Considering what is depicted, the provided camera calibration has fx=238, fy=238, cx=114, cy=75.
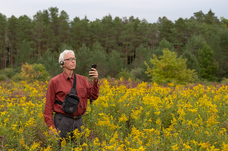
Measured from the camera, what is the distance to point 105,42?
6544 cm

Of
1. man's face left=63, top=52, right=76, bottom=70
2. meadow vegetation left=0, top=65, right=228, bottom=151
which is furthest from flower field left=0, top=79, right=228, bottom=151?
man's face left=63, top=52, right=76, bottom=70

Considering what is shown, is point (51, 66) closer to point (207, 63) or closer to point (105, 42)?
point (105, 42)

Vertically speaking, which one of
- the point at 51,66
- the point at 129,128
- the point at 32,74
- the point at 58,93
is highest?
the point at 58,93

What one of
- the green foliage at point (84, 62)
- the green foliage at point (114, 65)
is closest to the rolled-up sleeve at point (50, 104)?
the green foliage at point (84, 62)

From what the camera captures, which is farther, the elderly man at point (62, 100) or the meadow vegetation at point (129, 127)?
the elderly man at point (62, 100)

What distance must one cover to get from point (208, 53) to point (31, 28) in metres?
44.8

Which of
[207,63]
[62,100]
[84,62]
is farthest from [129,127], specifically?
[207,63]

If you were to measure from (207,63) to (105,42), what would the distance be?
2751 centimetres

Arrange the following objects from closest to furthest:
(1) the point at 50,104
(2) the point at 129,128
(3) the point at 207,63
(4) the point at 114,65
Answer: (1) the point at 50,104 < (2) the point at 129,128 < (3) the point at 207,63 < (4) the point at 114,65

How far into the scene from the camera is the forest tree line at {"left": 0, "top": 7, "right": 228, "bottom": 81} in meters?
50.8

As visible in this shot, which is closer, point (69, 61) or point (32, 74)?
point (69, 61)

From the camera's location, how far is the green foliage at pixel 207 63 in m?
50.3

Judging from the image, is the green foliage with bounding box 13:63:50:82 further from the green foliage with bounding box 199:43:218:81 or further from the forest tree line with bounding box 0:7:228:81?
the green foliage with bounding box 199:43:218:81

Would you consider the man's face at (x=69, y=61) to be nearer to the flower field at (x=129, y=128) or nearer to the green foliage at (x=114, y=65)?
the flower field at (x=129, y=128)
